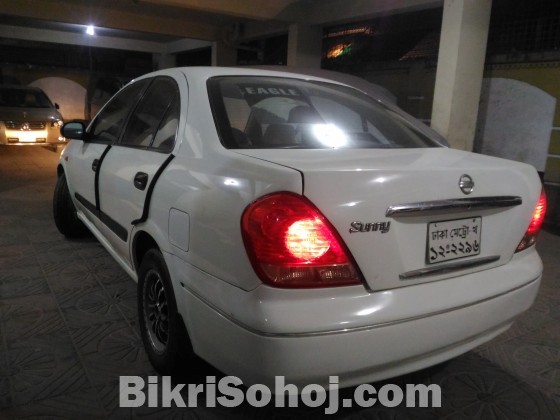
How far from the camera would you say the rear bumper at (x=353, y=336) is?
1.45 m

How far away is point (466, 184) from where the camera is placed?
1.72 metres

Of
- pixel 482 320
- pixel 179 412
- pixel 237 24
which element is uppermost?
pixel 237 24

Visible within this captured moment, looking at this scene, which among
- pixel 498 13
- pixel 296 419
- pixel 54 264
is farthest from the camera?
pixel 498 13

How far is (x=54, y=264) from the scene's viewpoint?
367 cm

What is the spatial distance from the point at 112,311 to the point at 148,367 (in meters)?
0.73

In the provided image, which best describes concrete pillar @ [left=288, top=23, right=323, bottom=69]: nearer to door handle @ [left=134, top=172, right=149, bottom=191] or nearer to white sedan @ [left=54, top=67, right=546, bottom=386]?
white sedan @ [left=54, top=67, right=546, bottom=386]

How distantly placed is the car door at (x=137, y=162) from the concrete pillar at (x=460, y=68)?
5108 mm

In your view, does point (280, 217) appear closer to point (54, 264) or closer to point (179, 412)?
point (179, 412)

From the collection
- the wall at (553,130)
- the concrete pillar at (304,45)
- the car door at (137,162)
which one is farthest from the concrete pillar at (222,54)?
the car door at (137,162)

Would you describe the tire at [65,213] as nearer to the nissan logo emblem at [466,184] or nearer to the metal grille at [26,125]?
the nissan logo emblem at [466,184]

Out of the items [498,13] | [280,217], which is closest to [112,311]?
[280,217]

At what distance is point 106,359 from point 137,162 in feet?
3.36

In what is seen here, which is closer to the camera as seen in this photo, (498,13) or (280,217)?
(280,217)

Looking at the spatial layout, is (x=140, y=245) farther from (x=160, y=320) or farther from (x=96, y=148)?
(x=96, y=148)
